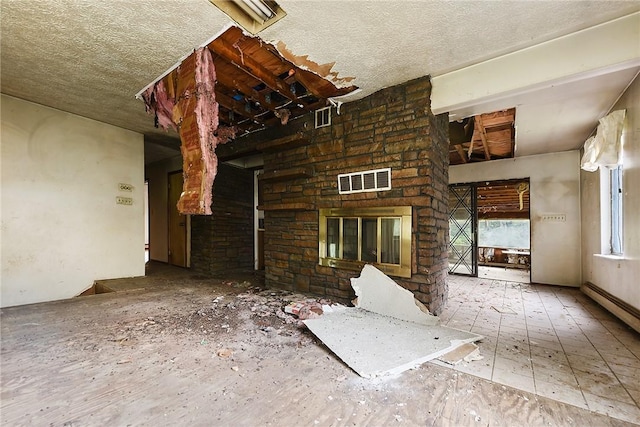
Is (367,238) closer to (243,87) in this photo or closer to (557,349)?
(557,349)

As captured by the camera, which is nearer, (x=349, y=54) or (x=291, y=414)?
(x=291, y=414)

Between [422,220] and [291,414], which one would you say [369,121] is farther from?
[291,414]

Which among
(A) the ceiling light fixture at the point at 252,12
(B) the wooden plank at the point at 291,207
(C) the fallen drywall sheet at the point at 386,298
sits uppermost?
(A) the ceiling light fixture at the point at 252,12

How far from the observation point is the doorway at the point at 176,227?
5.66 meters

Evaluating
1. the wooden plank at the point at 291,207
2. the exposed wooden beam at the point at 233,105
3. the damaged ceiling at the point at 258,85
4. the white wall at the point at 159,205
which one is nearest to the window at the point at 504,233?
the wooden plank at the point at 291,207

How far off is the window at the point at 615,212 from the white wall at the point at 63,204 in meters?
6.84

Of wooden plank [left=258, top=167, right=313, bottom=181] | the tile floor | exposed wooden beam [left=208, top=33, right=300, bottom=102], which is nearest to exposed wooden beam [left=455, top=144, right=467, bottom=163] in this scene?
the tile floor

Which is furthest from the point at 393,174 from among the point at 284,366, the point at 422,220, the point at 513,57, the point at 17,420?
the point at 17,420

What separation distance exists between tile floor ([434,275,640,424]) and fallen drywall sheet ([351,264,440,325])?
0.41m

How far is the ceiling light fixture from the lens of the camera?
1.84 metres

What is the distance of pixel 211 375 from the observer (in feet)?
5.45

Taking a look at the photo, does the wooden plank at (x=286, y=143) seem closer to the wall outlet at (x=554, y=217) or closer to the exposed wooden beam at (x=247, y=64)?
the exposed wooden beam at (x=247, y=64)

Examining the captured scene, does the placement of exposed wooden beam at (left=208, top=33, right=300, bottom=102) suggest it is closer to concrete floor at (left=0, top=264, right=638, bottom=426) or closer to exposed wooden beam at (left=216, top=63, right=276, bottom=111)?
exposed wooden beam at (left=216, top=63, right=276, bottom=111)

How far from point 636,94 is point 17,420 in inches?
200
